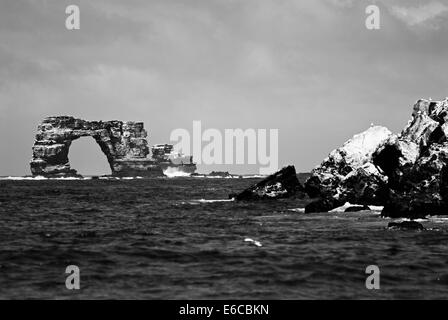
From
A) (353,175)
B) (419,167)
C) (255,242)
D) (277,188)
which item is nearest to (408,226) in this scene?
(419,167)

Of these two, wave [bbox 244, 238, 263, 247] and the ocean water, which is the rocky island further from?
wave [bbox 244, 238, 263, 247]

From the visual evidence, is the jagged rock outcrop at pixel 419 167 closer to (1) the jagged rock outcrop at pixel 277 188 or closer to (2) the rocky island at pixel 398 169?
(2) the rocky island at pixel 398 169

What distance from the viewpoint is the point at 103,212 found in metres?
45.8

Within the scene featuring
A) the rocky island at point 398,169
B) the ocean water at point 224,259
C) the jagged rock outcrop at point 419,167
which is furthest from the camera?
the rocky island at point 398,169

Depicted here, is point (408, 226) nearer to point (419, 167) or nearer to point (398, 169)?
point (419, 167)

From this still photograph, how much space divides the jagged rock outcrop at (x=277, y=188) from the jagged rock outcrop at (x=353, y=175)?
4.26 metres

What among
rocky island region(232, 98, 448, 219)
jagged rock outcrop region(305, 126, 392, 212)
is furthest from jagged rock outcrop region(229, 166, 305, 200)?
rocky island region(232, 98, 448, 219)

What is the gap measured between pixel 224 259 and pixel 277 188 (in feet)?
137

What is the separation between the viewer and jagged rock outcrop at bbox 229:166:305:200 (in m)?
62.1

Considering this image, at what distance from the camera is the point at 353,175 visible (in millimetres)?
48844

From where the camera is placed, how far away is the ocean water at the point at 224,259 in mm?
16359

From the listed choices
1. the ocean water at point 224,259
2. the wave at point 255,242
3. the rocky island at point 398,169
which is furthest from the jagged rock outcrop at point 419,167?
the wave at point 255,242

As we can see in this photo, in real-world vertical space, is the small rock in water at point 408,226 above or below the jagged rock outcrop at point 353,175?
below

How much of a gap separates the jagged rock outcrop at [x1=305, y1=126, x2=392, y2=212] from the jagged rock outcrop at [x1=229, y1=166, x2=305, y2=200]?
4.26 meters
